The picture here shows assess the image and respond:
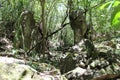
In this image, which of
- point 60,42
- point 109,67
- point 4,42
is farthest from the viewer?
point 60,42

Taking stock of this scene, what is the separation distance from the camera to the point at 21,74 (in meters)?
3.18

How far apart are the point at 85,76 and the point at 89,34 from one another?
22.8 feet

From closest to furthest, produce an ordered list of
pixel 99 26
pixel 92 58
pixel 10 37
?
pixel 92 58 → pixel 10 37 → pixel 99 26

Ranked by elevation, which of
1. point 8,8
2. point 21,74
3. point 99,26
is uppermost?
point 21,74

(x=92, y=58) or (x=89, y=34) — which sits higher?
(x=92, y=58)

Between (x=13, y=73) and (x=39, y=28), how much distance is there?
28.3 ft

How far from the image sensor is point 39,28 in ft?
38.4

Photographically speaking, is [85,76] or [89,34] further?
[89,34]

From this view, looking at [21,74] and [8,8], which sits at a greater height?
[21,74]

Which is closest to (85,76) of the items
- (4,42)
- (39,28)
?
(39,28)

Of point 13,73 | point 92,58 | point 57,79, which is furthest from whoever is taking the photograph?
point 92,58

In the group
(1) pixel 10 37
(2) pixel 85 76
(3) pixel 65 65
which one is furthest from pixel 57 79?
(1) pixel 10 37

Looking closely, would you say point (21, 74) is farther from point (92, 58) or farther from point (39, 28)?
point (39, 28)

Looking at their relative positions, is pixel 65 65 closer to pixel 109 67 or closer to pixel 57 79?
pixel 109 67
